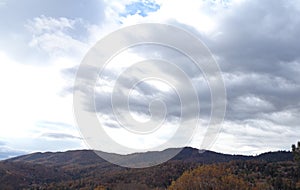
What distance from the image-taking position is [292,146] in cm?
14262

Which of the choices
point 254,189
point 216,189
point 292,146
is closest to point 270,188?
point 254,189

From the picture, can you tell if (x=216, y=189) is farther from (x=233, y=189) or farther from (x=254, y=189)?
(x=254, y=189)

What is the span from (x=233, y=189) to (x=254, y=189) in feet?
52.3

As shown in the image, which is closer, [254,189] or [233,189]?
[254,189]

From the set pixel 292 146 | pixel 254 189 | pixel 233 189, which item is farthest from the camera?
pixel 233 189

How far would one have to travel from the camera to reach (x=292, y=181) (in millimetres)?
195625

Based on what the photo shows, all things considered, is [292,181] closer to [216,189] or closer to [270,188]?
[270,188]

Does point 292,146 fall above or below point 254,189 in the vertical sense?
above

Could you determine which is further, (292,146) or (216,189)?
(216,189)

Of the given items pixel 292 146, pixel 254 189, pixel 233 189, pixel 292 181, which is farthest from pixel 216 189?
pixel 292 146

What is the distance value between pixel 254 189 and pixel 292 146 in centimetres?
A: 5177

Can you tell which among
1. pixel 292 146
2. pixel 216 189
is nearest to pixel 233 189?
pixel 216 189

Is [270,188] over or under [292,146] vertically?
under

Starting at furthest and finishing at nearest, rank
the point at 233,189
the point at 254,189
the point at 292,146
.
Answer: the point at 233,189, the point at 254,189, the point at 292,146
